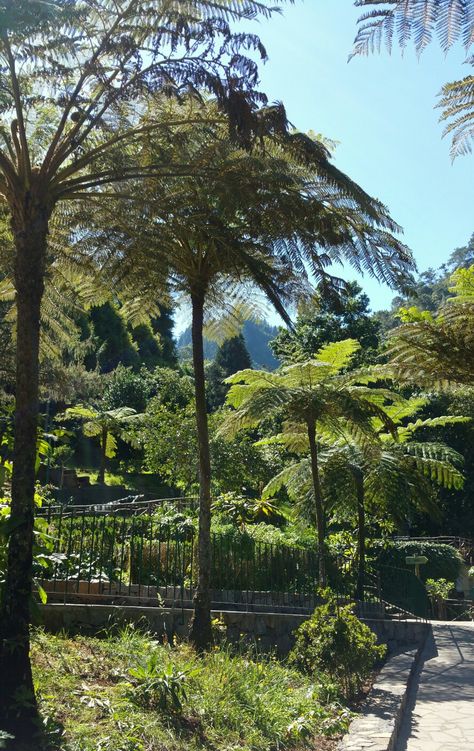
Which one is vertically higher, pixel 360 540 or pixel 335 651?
pixel 360 540

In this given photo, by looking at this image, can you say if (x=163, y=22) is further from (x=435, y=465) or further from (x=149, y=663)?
(x=435, y=465)

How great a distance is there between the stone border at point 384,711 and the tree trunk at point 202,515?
195cm


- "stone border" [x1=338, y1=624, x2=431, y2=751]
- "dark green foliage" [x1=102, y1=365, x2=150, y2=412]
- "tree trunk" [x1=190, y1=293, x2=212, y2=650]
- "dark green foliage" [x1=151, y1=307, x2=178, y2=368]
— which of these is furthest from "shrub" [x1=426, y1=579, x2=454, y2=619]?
"dark green foliage" [x1=151, y1=307, x2=178, y2=368]

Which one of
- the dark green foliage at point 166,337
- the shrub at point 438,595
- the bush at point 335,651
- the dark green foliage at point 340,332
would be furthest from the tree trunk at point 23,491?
the dark green foliage at point 166,337

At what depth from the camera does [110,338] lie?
52.3 metres

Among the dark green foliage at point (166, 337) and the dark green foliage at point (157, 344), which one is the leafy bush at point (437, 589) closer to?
the dark green foliage at point (157, 344)

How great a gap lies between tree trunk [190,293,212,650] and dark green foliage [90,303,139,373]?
1658 inches

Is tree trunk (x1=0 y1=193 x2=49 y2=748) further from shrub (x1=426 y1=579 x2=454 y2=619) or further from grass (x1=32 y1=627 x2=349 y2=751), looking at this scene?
shrub (x1=426 y1=579 x2=454 y2=619)

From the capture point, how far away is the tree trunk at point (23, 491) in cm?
520

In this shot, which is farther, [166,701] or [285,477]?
[285,477]

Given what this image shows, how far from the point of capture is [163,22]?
6.69 meters

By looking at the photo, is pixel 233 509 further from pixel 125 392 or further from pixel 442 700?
pixel 125 392

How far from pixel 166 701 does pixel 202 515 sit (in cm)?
337

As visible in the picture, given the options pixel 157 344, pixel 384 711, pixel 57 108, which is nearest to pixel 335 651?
pixel 384 711
